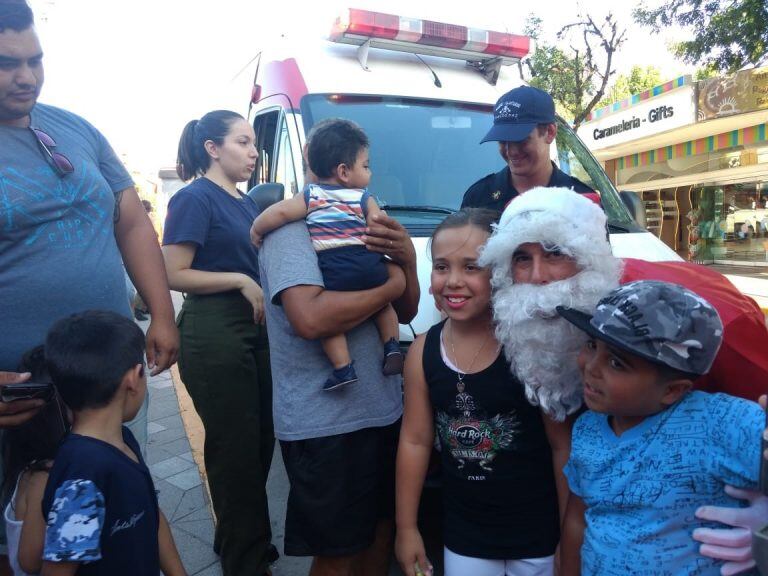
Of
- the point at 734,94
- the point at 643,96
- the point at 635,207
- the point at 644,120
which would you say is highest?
the point at 643,96

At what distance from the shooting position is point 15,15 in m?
1.74

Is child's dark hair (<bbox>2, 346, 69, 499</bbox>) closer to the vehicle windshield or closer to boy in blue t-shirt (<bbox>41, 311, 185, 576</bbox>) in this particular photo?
boy in blue t-shirt (<bbox>41, 311, 185, 576</bbox>)

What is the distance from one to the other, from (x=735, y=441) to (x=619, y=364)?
0.28 meters

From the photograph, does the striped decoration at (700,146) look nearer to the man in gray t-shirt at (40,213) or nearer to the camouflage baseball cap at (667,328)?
the camouflage baseball cap at (667,328)

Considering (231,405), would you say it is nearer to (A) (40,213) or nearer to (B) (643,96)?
(A) (40,213)

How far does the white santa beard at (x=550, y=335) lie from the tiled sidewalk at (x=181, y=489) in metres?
2.20

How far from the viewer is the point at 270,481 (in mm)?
4129

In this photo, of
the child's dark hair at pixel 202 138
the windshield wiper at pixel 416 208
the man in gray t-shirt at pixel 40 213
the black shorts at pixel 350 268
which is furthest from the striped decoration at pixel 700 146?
the man in gray t-shirt at pixel 40 213

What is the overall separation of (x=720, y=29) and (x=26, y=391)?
49.3 ft

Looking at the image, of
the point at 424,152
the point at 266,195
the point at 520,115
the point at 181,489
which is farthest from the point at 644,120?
the point at 181,489

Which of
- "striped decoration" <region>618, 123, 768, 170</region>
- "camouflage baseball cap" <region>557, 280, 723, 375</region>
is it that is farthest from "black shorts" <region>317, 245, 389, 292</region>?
"striped decoration" <region>618, 123, 768, 170</region>

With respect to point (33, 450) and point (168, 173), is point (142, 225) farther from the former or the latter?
point (168, 173)

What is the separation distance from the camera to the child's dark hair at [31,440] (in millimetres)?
1800

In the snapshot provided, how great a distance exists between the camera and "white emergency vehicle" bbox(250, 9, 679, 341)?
3.51m
